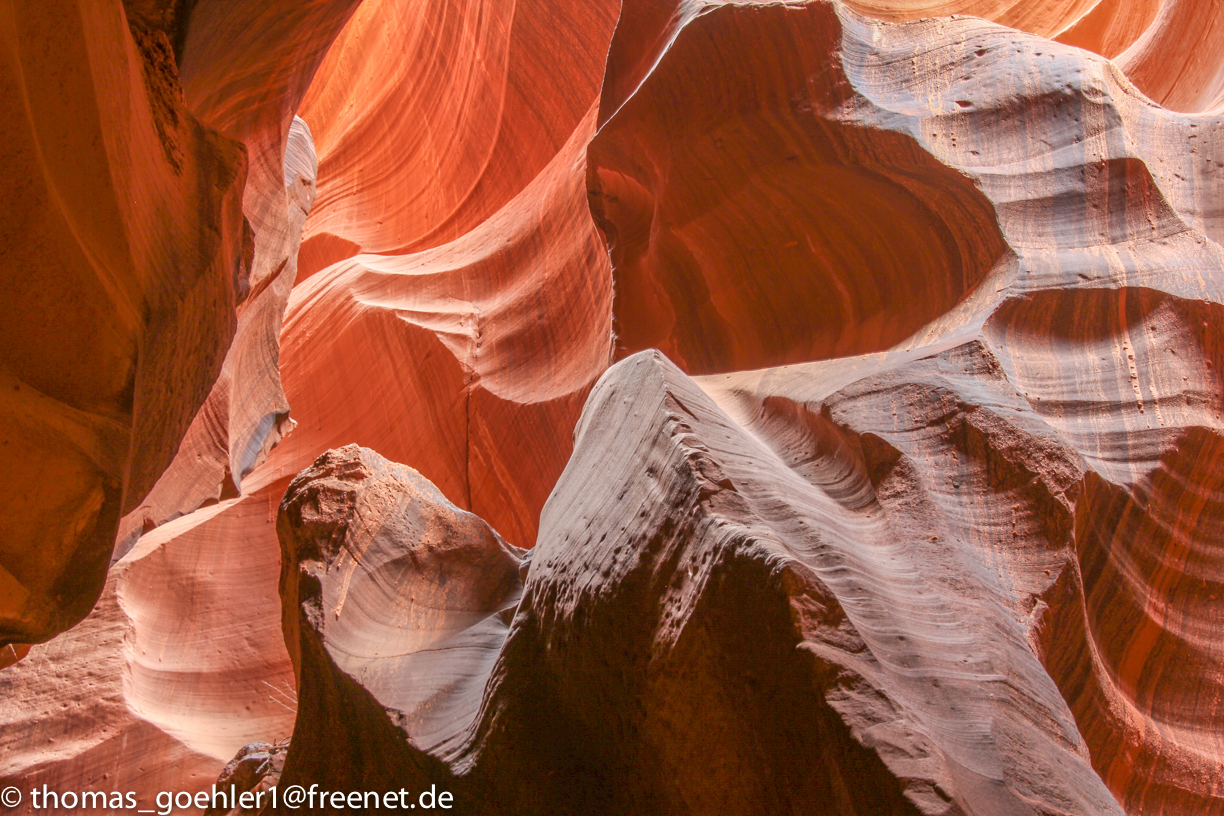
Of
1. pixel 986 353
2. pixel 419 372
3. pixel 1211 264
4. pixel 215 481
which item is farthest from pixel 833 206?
pixel 215 481

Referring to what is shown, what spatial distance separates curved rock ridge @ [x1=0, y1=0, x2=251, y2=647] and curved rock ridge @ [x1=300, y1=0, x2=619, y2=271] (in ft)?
12.8

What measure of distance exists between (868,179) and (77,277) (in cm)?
247

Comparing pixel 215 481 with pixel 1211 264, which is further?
pixel 215 481

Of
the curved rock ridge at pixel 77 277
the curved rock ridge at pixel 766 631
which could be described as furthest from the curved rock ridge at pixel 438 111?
the curved rock ridge at pixel 77 277

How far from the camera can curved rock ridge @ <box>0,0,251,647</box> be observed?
1540 mm

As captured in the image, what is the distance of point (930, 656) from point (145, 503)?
369cm

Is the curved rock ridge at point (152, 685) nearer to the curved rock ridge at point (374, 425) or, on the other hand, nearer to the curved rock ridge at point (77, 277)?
the curved rock ridge at point (374, 425)

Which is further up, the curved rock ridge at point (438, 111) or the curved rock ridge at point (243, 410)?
the curved rock ridge at point (438, 111)

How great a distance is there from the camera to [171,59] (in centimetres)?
196

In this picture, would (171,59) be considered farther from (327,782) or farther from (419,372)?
(419,372)
